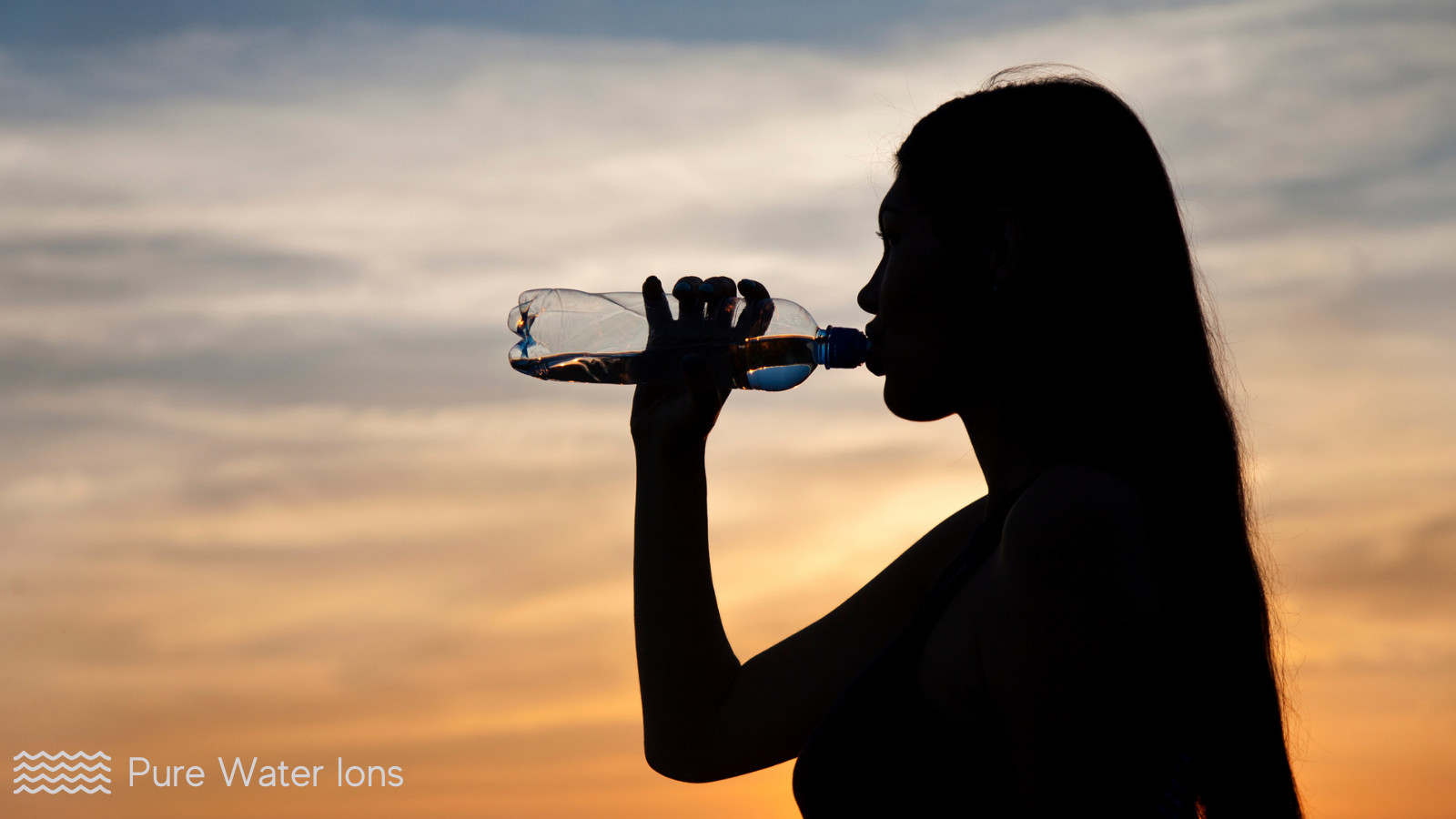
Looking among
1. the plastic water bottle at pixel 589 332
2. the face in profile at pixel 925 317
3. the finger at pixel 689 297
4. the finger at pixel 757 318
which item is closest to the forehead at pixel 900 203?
the face in profile at pixel 925 317

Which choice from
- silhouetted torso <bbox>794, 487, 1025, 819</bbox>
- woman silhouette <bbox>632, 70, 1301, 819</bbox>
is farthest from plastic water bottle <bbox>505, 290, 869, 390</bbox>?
silhouetted torso <bbox>794, 487, 1025, 819</bbox>

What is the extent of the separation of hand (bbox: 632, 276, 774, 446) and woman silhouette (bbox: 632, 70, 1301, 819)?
0.56 metres

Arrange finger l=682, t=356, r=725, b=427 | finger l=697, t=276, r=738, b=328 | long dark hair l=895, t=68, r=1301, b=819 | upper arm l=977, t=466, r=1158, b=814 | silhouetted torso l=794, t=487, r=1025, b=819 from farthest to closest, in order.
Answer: finger l=697, t=276, r=738, b=328
finger l=682, t=356, r=725, b=427
long dark hair l=895, t=68, r=1301, b=819
silhouetted torso l=794, t=487, r=1025, b=819
upper arm l=977, t=466, r=1158, b=814

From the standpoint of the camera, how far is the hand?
2.85 m

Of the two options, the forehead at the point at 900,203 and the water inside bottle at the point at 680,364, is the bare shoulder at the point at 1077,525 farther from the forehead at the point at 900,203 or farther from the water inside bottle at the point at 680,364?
the water inside bottle at the point at 680,364

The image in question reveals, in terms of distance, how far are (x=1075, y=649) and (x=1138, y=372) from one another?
55cm

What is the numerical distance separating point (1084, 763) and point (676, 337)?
5.89 feet

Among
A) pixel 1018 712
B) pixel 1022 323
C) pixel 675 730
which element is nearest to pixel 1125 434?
pixel 1022 323

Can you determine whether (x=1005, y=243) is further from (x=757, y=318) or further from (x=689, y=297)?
(x=757, y=318)

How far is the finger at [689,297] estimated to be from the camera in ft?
9.97

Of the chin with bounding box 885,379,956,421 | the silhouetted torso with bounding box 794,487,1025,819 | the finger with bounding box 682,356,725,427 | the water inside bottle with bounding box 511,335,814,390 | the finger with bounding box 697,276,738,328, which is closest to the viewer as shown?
the silhouetted torso with bounding box 794,487,1025,819

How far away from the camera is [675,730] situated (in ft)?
9.04

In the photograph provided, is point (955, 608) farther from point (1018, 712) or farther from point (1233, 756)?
point (1233, 756)

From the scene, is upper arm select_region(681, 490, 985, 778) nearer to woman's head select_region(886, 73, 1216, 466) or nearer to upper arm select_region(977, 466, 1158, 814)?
woman's head select_region(886, 73, 1216, 466)
